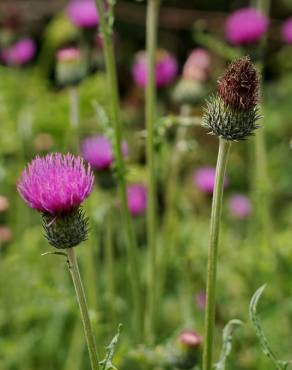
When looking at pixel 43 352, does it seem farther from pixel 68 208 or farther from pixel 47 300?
pixel 68 208

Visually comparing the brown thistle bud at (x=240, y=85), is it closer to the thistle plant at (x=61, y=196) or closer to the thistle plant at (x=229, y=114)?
the thistle plant at (x=229, y=114)

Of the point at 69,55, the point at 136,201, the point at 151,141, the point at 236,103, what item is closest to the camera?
the point at 236,103

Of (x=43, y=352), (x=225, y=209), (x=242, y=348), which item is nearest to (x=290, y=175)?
(x=225, y=209)

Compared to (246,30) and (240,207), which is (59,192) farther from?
(240,207)

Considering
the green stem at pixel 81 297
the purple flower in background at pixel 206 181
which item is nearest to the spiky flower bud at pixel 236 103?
the green stem at pixel 81 297

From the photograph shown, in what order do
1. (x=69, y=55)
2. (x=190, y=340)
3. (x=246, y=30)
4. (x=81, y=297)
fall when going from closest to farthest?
(x=81, y=297), (x=190, y=340), (x=246, y=30), (x=69, y=55)

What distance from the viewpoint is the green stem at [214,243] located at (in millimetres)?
1988

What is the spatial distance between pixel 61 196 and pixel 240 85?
563 millimetres

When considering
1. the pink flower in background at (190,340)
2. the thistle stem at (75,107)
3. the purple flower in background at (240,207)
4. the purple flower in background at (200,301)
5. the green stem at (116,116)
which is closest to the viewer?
the pink flower in background at (190,340)

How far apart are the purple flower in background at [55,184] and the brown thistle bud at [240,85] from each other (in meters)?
0.43

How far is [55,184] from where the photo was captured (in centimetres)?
195

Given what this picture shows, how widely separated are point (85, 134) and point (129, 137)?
658mm

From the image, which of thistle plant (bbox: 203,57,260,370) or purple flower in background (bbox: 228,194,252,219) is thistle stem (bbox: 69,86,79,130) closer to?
thistle plant (bbox: 203,57,260,370)

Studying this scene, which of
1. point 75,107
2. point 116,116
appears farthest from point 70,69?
point 116,116
